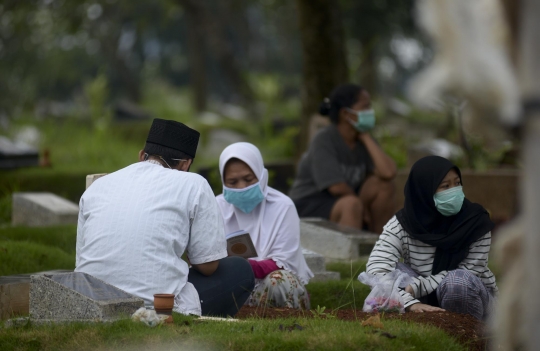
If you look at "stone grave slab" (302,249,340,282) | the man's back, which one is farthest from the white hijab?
the man's back

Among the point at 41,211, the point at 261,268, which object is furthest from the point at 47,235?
the point at 261,268

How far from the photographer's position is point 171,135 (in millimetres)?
4871

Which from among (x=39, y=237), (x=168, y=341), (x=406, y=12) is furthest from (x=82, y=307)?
(x=406, y=12)

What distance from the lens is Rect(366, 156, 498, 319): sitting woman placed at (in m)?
5.07

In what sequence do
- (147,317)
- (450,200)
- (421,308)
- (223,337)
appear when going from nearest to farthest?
(223,337) → (147,317) → (421,308) → (450,200)

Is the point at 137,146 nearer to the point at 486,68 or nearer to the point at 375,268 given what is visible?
the point at 375,268

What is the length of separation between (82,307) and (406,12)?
52.1ft

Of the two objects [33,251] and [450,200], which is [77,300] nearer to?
[450,200]

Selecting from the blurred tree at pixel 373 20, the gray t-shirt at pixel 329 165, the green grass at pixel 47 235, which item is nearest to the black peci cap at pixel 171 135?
the green grass at pixel 47 235

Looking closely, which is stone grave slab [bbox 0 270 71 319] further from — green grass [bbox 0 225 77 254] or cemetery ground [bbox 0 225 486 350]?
green grass [bbox 0 225 77 254]

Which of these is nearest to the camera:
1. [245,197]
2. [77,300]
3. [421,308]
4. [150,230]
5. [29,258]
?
[77,300]

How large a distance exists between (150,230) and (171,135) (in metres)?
0.60

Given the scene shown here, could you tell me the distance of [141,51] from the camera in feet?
186

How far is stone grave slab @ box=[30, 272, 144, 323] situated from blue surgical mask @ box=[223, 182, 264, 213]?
4.89 feet
